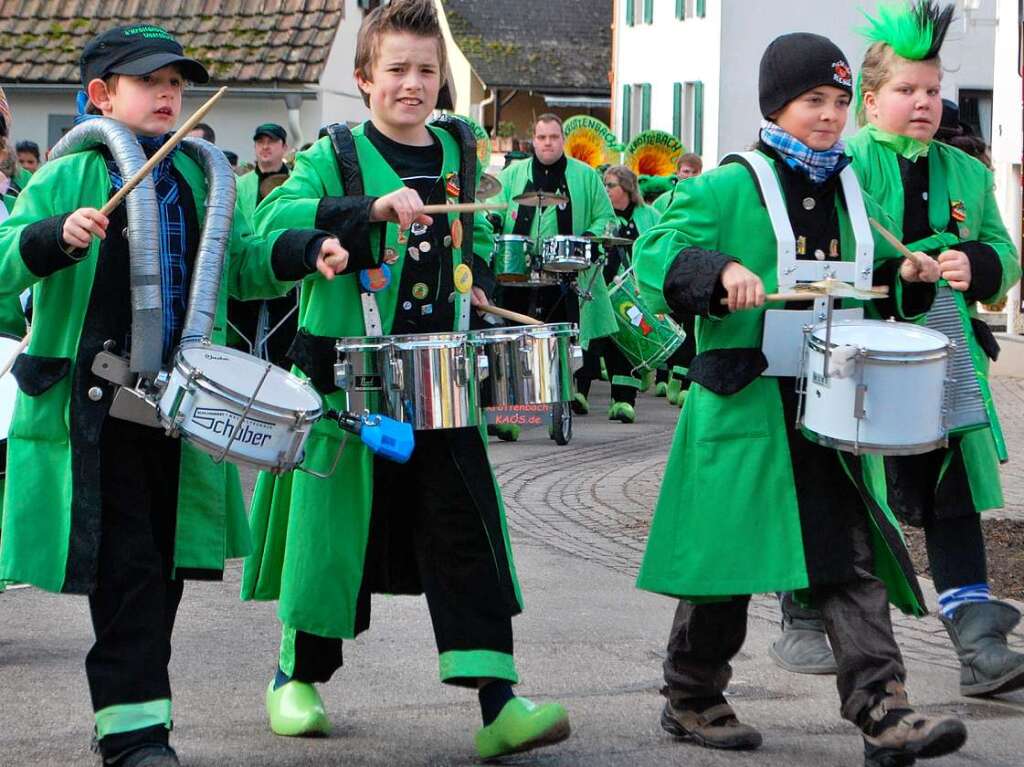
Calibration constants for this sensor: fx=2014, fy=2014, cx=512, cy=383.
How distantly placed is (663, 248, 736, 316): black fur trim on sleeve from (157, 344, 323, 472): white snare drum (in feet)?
3.00

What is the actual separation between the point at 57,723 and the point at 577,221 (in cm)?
803

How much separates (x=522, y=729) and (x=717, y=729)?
1.84 ft

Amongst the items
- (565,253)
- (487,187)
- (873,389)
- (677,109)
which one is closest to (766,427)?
(873,389)

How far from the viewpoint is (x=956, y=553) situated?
19.4ft

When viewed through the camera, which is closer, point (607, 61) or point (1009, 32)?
point (1009, 32)

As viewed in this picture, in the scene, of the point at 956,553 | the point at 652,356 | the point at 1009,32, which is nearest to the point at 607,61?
the point at 1009,32

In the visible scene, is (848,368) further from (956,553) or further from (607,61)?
(607,61)

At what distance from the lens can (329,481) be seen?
197 inches

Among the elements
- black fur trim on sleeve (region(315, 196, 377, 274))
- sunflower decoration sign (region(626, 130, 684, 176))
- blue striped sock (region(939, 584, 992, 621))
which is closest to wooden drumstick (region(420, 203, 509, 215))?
black fur trim on sleeve (region(315, 196, 377, 274))

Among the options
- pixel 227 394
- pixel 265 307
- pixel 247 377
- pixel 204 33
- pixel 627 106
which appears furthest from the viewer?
pixel 627 106

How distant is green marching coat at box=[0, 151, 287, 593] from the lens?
4.60 m

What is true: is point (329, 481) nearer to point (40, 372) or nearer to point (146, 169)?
point (40, 372)

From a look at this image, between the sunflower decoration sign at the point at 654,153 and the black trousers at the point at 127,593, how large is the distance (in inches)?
622

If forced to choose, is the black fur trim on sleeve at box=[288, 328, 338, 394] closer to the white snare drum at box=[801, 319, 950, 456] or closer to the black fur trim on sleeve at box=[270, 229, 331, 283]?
the black fur trim on sleeve at box=[270, 229, 331, 283]
